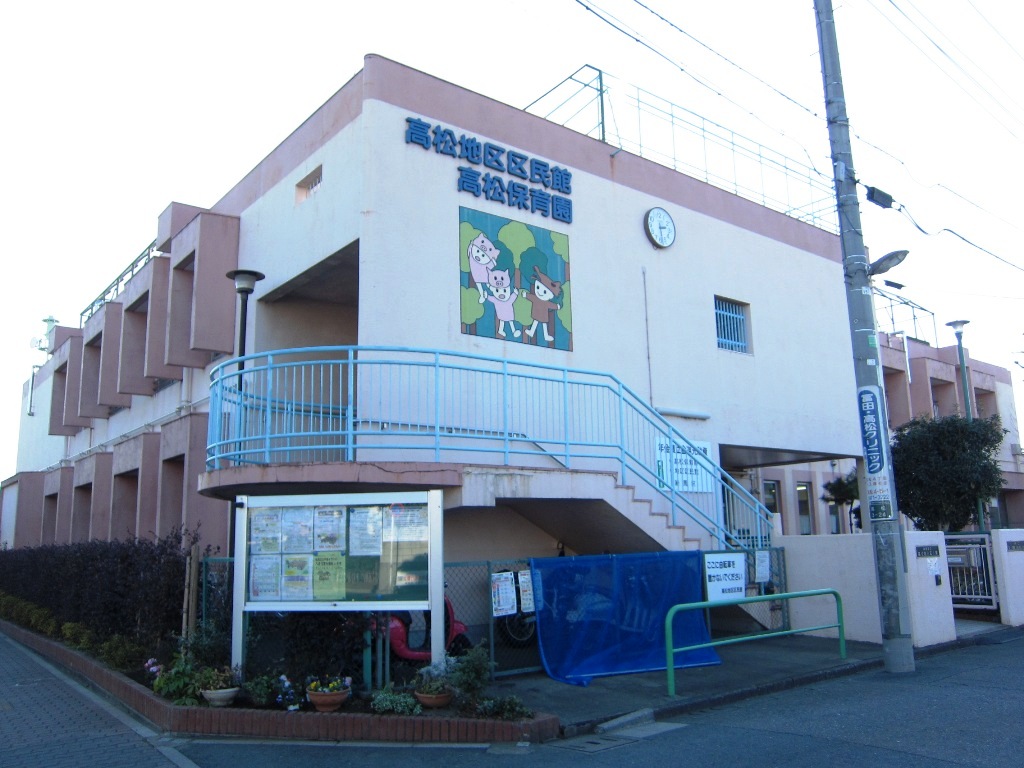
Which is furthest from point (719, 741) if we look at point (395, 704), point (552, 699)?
point (395, 704)

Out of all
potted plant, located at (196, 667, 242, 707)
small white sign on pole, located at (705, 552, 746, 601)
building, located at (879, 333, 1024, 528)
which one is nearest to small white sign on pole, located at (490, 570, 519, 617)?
potted plant, located at (196, 667, 242, 707)

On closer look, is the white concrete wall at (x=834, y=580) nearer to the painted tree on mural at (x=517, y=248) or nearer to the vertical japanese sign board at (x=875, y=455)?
the vertical japanese sign board at (x=875, y=455)

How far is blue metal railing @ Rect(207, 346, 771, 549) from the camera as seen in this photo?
397 inches

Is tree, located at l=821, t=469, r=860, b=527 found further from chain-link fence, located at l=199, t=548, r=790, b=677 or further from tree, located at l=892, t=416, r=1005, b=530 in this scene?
chain-link fence, located at l=199, t=548, r=790, b=677

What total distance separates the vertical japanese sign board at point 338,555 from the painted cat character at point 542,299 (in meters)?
5.37

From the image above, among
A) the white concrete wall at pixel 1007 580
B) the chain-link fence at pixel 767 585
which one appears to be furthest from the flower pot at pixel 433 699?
the white concrete wall at pixel 1007 580

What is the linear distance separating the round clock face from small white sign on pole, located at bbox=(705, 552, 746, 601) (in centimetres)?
594

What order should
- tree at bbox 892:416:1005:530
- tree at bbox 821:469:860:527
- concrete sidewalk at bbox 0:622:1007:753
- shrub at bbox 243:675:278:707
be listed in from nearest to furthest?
concrete sidewalk at bbox 0:622:1007:753 < shrub at bbox 243:675:278:707 < tree at bbox 892:416:1005:530 < tree at bbox 821:469:860:527

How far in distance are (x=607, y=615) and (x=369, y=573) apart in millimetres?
3319

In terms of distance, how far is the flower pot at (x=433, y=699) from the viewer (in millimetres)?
7729

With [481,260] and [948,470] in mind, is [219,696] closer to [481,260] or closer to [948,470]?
[481,260]

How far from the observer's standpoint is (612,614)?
33.8ft

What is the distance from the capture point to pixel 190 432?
14.3 metres

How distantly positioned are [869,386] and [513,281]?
5.17m
